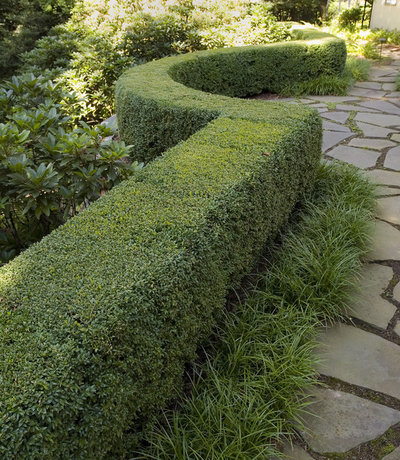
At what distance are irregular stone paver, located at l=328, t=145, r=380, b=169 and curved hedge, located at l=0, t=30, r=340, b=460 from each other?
1756 millimetres

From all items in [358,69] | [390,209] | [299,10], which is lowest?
[390,209]

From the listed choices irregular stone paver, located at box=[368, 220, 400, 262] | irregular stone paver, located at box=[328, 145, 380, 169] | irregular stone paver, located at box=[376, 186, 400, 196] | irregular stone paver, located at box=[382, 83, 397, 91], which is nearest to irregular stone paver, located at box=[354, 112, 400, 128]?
irregular stone paver, located at box=[328, 145, 380, 169]

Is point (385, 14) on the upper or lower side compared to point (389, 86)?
upper

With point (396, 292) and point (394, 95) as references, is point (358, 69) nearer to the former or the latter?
point (394, 95)

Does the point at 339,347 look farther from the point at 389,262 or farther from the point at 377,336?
the point at 389,262

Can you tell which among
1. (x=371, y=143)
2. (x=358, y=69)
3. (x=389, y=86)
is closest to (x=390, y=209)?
(x=371, y=143)

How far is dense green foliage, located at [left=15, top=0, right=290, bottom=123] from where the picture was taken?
22.7 feet

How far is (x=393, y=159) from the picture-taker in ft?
15.8

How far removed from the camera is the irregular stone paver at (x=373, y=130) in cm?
552

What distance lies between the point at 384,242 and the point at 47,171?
8.37 feet

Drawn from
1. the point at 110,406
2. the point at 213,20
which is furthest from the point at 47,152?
the point at 213,20

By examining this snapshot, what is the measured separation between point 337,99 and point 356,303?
5.00 m

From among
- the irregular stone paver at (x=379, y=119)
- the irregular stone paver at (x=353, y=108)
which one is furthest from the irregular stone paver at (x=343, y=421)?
the irregular stone paver at (x=353, y=108)

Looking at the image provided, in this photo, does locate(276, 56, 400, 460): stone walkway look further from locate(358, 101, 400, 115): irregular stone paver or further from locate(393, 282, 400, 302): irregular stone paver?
locate(358, 101, 400, 115): irregular stone paver
